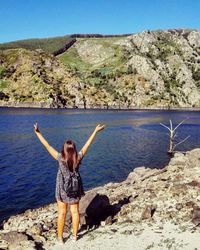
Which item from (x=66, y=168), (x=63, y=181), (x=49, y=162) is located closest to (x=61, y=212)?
(x=63, y=181)

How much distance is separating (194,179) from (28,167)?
35023 millimetres

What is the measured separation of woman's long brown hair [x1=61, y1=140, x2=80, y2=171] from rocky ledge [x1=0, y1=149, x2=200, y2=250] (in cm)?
400

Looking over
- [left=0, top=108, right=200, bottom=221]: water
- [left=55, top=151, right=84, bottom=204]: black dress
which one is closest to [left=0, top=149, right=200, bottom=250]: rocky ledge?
[left=55, top=151, right=84, bottom=204]: black dress

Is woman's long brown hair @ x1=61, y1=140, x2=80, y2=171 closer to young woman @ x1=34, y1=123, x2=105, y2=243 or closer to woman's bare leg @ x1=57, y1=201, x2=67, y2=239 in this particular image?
young woman @ x1=34, y1=123, x2=105, y2=243

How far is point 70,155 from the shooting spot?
1758 cm

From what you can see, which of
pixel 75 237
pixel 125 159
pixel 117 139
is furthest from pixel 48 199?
pixel 117 139

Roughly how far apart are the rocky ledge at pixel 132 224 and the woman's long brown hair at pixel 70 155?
4.00 meters

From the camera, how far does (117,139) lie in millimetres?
102562

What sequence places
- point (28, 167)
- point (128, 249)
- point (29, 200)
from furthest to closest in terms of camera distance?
1. point (28, 167)
2. point (29, 200)
3. point (128, 249)

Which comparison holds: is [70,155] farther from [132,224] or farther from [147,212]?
[147,212]

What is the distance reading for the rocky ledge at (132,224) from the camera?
19023 mm

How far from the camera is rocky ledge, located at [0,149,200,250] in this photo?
19.0m

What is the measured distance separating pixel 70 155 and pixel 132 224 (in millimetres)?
6466

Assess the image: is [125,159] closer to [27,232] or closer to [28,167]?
[28,167]
